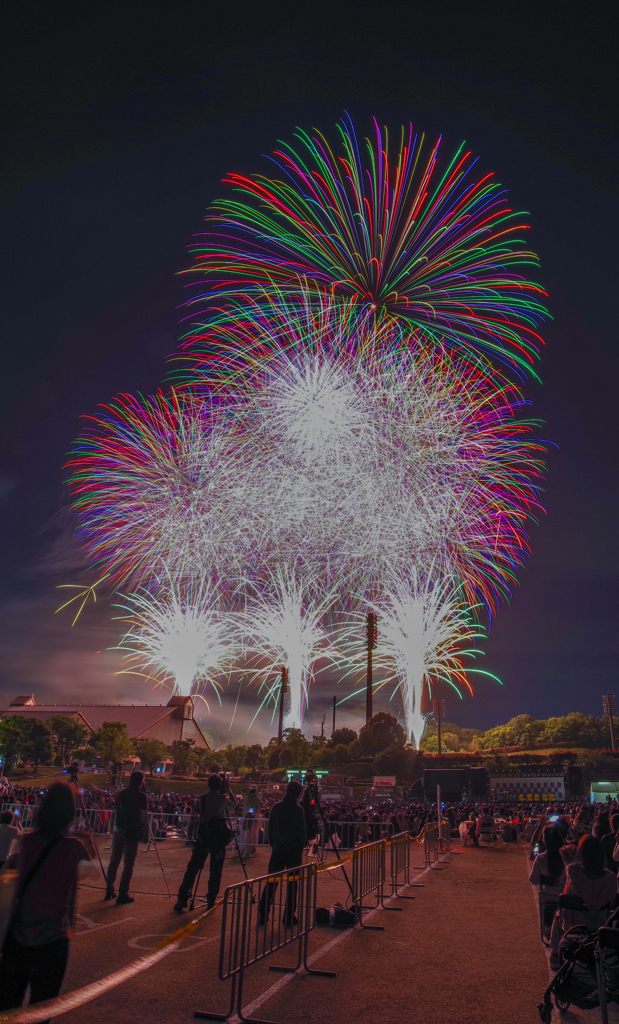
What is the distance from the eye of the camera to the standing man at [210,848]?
352 inches

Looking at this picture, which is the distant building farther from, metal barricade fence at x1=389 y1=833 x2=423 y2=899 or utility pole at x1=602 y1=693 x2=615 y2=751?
metal barricade fence at x1=389 y1=833 x2=423 y2=899

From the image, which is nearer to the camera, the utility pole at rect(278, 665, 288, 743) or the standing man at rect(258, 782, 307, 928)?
the standing man at rect(258, 782, 307, 928)

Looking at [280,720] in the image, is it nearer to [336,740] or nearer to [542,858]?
[336,740]

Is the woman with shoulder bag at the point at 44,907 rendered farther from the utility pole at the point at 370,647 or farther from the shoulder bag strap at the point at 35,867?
the utility pole at the point at 370,647

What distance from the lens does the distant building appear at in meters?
115

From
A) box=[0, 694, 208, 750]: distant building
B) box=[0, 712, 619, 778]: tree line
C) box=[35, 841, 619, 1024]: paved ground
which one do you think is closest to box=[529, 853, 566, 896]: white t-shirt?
box=[35, 841, 619, 1024]: paved ground

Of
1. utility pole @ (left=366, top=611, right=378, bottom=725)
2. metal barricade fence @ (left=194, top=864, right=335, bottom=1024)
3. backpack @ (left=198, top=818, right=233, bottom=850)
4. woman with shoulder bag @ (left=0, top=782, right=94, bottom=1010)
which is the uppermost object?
utility pole @ (left=366, top=611, right=378, bottom=725)

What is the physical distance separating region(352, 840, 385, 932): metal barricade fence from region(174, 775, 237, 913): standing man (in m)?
1.88

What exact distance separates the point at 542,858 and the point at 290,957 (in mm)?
3159

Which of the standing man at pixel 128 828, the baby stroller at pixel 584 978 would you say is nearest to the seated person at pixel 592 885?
the baby stroller at pixel 584 978

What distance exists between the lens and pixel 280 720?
79.8m

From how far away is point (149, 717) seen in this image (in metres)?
118

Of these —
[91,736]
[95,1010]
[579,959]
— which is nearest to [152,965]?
[95,1010]

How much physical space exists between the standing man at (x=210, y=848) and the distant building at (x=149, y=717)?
109 metres
